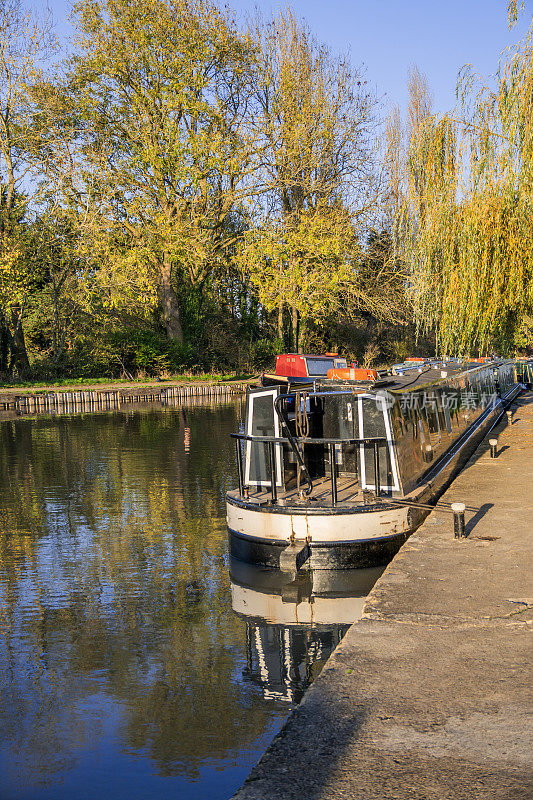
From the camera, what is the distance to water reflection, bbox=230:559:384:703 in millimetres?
6551

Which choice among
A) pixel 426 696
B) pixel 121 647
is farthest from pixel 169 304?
pixel 426 696

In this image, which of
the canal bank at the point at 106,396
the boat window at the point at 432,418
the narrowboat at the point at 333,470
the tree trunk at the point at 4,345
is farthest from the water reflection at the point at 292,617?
the tree trunk at the point at 4,345

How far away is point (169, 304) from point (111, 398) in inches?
268

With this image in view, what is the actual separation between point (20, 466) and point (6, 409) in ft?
39.1

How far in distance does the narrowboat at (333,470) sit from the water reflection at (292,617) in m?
0.17

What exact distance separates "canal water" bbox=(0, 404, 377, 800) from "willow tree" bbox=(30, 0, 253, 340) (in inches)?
819

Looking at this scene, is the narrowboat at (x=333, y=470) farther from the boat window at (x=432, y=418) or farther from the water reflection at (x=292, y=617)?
the water reflection at (x=292, y=617)

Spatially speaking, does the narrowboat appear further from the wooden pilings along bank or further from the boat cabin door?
the wooden pilings along bank

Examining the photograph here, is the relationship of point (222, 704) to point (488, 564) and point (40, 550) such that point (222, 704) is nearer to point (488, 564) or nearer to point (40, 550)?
point (488, 564)

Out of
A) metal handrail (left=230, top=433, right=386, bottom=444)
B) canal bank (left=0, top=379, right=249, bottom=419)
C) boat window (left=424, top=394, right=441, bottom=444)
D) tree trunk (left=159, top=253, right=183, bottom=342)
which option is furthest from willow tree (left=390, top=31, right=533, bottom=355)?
tree trunk (left=159, top=253, right=183, bottom=342)

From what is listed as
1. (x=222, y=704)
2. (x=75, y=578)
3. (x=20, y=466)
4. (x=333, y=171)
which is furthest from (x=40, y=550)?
(x=333, y=171)

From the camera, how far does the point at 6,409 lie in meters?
28.3

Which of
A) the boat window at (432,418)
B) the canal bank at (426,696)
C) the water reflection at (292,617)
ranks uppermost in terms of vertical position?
the boat window at (432,418)

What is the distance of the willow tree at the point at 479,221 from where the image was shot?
462 inches
